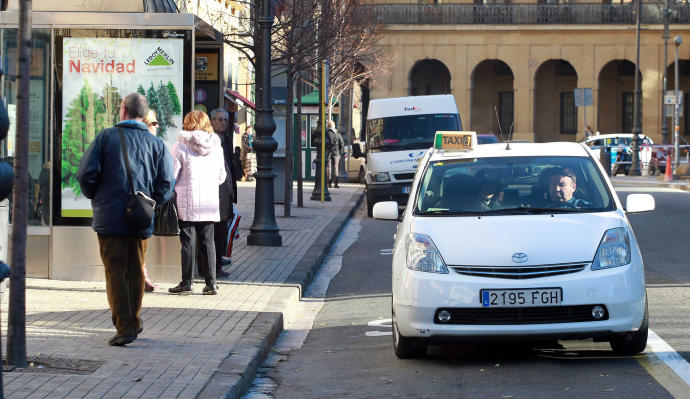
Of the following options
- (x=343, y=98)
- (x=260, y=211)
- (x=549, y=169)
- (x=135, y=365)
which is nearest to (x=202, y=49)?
(x=260, y=211)

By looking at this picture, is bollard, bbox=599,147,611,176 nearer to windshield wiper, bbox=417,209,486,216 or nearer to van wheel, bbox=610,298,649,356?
windshield wiper, bbox=417,209,486,216

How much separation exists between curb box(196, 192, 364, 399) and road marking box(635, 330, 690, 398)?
→ 8.07 ft

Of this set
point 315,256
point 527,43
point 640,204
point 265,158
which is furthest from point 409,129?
point 527,43

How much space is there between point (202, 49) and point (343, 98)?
151 ft

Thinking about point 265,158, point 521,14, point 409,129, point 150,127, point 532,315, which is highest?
point 521,14

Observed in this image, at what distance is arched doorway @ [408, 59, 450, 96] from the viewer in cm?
6525

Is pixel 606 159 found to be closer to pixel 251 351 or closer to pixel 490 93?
pixel 490 93

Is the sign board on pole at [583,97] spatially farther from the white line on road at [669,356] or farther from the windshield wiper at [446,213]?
the windshield wiper at [446,213]

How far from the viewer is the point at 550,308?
7559 mm

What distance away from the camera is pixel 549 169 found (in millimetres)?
8852

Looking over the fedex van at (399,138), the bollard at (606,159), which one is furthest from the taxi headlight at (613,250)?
the bollard at (606,159)

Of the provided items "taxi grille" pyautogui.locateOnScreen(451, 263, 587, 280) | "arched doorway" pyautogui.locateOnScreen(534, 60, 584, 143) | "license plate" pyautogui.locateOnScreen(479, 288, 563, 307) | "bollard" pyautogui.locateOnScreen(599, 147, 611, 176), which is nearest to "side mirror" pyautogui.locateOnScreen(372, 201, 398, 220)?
"taxi grille" pyautogui.locateOnScreen(451, 263, 587, 280)

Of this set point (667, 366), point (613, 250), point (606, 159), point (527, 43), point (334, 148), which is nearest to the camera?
point (667, 366)

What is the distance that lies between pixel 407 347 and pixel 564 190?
5.53ft
